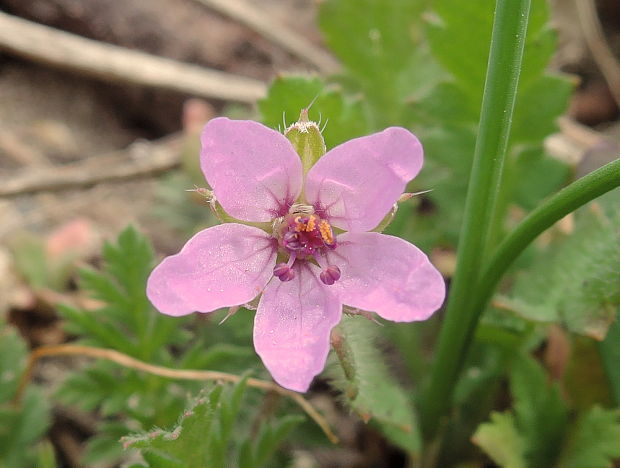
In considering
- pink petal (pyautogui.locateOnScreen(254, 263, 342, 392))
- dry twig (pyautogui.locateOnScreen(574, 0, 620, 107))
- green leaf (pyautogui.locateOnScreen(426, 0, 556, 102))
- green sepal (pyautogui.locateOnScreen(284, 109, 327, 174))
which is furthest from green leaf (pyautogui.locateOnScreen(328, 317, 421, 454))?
dry twig (pyautogui.locateOnScreen(574, 0, 620, 107))

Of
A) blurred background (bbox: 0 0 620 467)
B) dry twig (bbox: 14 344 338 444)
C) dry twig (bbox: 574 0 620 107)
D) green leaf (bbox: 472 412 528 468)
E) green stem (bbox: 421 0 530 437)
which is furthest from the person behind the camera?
dry twig (bbox: 574 0 620 107)

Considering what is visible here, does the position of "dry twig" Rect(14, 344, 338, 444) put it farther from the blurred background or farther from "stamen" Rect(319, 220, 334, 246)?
the blurred background

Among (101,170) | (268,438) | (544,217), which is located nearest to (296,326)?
(268,438)

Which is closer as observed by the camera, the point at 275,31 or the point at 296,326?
the point at 296,326

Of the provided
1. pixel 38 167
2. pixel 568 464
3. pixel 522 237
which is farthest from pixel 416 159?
pixel 38 167

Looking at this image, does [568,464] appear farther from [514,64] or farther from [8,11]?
[8,11]

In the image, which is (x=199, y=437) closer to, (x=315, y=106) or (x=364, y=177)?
(x=364, y=177)

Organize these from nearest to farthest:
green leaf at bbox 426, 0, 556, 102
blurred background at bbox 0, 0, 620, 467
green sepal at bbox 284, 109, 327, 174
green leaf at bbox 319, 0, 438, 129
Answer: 1. green sepal at bbox 284, 109, 327, 174
2. green leaf at bbox 426, 0, 556, 102
3. green leaf at bbox 319, 0, 438, 129
4. blurred background at bbox 0, 0, 620, 467

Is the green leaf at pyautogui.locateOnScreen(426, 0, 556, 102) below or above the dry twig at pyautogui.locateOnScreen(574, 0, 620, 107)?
below
